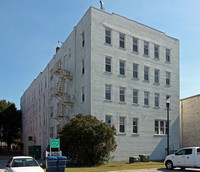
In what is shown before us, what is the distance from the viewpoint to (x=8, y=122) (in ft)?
210

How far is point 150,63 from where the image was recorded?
32.8 meters

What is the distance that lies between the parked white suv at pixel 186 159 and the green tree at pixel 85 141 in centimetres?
624

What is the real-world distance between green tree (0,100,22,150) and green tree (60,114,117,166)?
44.0 m

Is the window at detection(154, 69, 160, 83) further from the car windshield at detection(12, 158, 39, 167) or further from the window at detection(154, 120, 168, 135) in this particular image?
the car windshield at detection(12, 158, 39, 167)

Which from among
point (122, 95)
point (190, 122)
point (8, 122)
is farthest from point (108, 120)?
point (8, 122)

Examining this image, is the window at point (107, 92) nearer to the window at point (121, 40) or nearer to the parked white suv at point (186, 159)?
the window at point (121, 40)

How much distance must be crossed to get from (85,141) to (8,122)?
151ft

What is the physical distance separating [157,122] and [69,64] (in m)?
13.5

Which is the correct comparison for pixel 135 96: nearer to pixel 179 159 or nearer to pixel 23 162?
pixel 179 159

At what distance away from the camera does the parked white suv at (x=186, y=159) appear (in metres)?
18.2


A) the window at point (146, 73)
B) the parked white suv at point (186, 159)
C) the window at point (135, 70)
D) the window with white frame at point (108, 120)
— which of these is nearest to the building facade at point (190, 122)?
the window at point (146, 73)

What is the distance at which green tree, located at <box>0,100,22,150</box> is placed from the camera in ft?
208

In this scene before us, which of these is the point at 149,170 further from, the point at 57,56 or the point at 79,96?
the point at 57,56

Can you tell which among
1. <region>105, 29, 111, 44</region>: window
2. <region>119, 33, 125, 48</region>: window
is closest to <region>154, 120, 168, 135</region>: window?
<region>119, 33, 125, 48</region>: window
